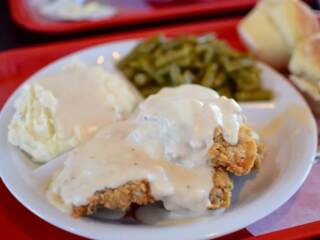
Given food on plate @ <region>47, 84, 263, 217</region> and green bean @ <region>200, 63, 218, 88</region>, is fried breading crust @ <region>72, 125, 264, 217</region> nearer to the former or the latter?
food on plate @ <region>47, 84, 263, 217</region>

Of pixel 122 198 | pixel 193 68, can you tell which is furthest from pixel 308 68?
pixel 122 198

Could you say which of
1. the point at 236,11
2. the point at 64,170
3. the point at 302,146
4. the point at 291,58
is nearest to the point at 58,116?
the point at 64,170

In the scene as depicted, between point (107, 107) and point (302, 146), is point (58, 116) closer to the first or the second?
point (107, 107)

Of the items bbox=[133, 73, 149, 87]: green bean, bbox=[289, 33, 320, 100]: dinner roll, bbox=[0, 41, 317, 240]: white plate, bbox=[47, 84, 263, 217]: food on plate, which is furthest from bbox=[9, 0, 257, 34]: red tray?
bbox=[47, 84, 263, 217]: food on plate

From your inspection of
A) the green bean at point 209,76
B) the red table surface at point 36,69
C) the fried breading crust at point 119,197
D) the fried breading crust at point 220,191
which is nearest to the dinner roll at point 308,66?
the green bean at point 209,76

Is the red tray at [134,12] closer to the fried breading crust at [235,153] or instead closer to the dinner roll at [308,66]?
the dinner roll at [308,66]

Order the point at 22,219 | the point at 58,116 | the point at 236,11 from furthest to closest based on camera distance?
the point at 236,11 → the point at 58,116 → the point at 22,219

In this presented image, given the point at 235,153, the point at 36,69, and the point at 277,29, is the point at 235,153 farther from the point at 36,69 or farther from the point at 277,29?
the point at 36,69
